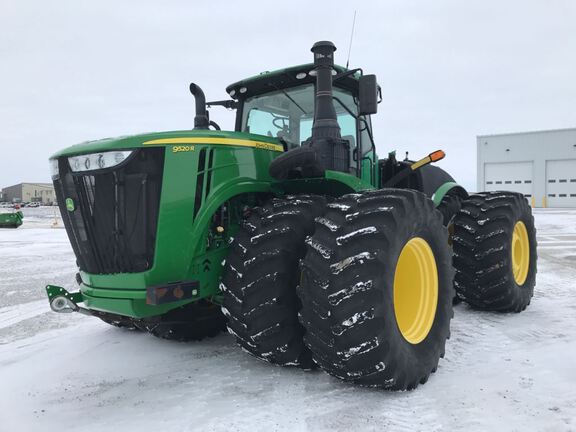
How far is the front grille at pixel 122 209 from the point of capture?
125 inches

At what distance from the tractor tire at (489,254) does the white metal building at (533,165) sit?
38487mm

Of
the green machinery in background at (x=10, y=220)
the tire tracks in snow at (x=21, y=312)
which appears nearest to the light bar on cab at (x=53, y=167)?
the tire tracks in snow at (x=21, y=312)

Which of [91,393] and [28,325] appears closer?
[91,393]

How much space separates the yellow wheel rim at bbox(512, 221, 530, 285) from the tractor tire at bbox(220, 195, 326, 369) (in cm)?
358

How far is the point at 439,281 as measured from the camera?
3.67 m

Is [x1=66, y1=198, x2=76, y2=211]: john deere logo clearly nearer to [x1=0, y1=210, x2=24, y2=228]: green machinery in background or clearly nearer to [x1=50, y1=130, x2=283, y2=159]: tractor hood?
[x1=50, y1=130, x2=283, y2=159]: tractor hood

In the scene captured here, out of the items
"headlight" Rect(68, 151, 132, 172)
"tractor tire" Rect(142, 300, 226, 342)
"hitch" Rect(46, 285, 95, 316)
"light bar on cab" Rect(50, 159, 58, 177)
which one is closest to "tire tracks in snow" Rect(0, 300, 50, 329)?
"tractor tire" Rect(142, 300, 226, 342)

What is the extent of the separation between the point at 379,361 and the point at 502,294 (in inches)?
109

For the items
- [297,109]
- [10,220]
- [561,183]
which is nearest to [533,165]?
[561,183]

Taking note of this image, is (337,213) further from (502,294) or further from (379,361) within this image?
(502,294)

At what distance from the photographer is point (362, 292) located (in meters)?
2.88

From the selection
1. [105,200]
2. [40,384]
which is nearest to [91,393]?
[40,384]

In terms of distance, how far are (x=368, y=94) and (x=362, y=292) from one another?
1710 millimetres

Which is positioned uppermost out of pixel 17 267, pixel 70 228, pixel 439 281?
pixel 70 228
